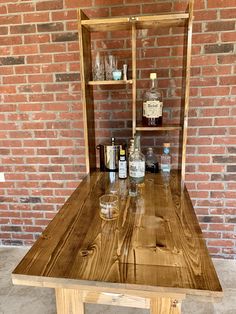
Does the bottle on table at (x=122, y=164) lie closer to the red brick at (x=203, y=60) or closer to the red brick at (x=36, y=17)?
the red brick at (x=203, y=60)

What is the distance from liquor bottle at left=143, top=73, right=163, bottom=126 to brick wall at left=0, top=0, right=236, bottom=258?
9 centimetres

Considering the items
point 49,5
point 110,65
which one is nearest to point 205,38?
point 110,65

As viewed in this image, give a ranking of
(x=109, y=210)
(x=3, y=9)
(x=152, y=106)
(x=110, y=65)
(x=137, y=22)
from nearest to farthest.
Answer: (x=109, y=210), (x=137, y=22), (x=152, y=106), (x=110, y=65), (x=3, y=9)

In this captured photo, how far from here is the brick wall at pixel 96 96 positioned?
1.61m

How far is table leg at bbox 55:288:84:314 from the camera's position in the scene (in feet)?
3.12

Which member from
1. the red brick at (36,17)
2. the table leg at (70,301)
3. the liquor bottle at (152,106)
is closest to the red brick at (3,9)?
the red brick at (36,17)

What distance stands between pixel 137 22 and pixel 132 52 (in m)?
0.15

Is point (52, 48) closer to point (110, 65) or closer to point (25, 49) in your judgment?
point (25, 49)

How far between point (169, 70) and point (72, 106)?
0.69 meters

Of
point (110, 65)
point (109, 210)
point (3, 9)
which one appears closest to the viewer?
point (109, 210)

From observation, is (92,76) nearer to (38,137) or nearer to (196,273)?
(38,137)

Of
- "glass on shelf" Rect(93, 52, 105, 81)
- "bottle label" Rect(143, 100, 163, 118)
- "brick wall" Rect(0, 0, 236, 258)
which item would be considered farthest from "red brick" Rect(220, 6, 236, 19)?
"glass on shelf" Rect(93, 52, 105, 81)

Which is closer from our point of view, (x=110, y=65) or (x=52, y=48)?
(x=110, y=65)

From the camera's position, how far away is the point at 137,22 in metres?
1.39
